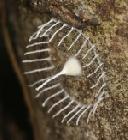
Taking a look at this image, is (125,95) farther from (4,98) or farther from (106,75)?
(4,98)

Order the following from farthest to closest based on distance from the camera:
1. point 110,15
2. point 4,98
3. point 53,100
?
1. point 4,98
2. point 53,100
3. point 110,15

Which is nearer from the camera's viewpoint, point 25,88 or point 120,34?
point 120,34

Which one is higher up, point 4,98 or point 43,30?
point 43,30

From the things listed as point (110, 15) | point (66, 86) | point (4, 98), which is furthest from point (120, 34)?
point (4, 98)

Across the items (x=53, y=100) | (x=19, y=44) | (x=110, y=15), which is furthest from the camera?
(x=19, y=44)
